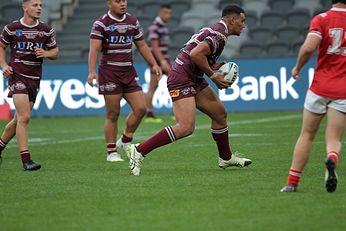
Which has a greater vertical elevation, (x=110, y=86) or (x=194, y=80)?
(x=194, y=80)

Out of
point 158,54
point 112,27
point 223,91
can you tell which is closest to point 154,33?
point 158,54

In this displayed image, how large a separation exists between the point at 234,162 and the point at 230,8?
6.29 ft

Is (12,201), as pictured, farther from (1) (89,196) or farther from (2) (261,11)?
(2) (261,11)

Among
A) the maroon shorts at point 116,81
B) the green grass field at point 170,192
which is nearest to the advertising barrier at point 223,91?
the green grass field at point 170,192

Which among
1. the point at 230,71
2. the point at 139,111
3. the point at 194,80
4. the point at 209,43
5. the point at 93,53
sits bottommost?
the point at 139,111

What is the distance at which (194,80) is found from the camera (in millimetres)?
11180

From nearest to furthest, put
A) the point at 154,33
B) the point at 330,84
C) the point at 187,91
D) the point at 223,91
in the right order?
the point at 330,84 → the point at 187,91 → the point at 154,33 → the point at 223,91

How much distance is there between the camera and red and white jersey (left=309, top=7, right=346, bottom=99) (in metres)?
8.87

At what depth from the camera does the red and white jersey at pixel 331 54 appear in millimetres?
8867

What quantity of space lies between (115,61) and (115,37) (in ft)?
1.09

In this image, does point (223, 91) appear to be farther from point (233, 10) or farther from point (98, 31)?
point (233, 10)

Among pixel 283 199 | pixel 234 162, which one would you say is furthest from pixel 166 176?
pixel 283 199

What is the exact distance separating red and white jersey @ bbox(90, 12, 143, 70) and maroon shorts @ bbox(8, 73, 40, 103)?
1159mm

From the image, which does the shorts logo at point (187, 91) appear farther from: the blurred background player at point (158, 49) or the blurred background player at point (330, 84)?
the blurred background player at point (158, 49)
